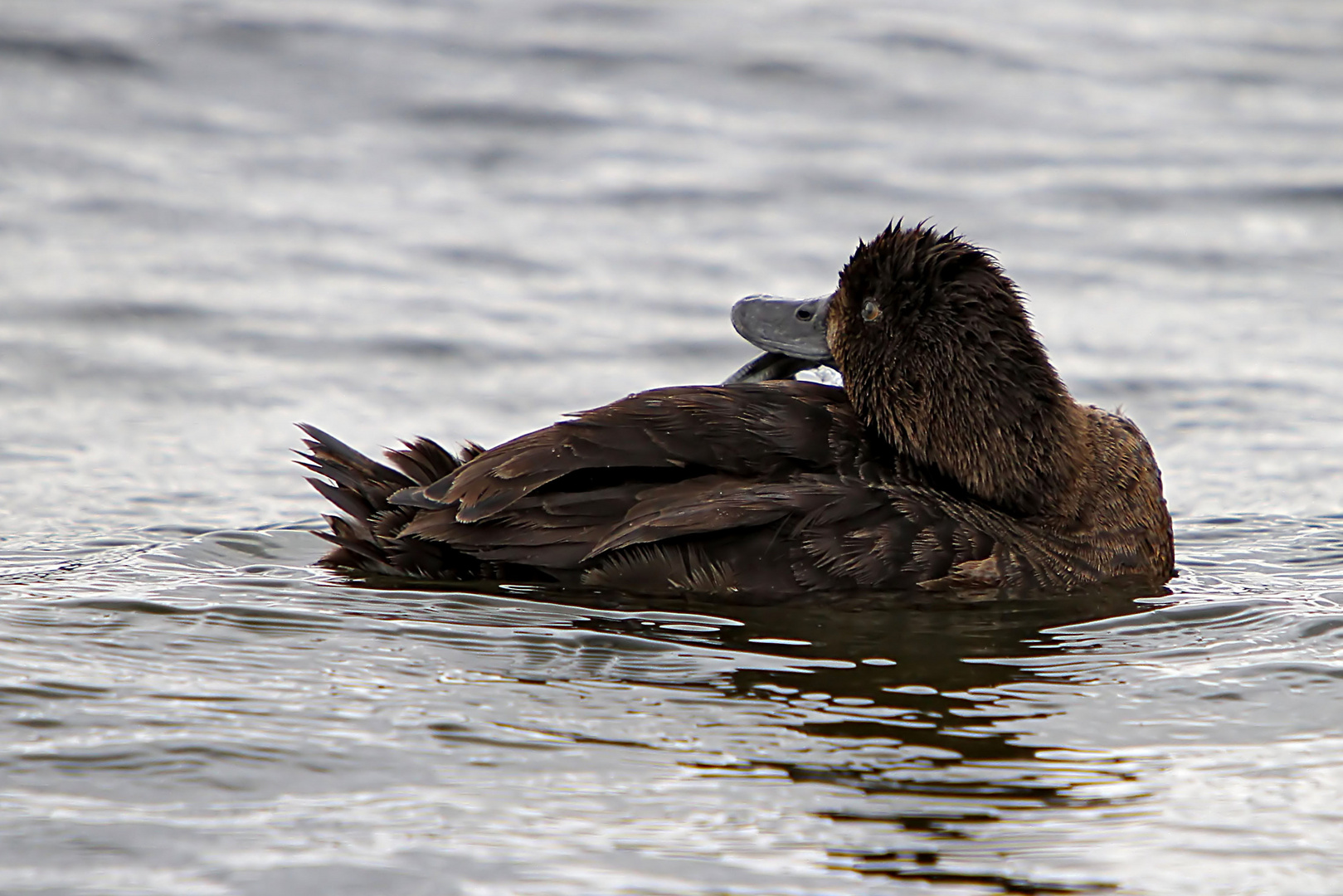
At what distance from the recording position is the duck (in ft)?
16.9

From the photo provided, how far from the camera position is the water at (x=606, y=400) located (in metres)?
3.70

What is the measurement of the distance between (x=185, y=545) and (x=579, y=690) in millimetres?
2217

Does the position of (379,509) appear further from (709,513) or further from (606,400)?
(606,400)

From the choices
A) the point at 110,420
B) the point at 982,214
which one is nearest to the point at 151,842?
the point at 110,420

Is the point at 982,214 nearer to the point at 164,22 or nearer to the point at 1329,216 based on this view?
the point at 1329,216

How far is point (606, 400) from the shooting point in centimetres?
848

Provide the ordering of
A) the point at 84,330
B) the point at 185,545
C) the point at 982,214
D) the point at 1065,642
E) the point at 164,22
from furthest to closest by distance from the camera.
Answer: the point at 164,22 → the point at 982,214 → the point at 84,330 → the point at 185,545 → the point at 1065,642

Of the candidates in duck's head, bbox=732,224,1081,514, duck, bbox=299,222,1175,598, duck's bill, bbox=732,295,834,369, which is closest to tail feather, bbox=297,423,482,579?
duck, bbox=299,222,1175,598

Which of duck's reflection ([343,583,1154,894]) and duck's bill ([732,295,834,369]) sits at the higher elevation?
duck's bill ([732,295,834,369])

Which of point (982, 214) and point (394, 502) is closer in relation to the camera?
point (394, 502)

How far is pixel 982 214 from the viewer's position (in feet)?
35.8

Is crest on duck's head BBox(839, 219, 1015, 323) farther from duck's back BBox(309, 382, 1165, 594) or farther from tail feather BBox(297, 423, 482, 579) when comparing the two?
tail feather BBox(297, 423, 482, 579)

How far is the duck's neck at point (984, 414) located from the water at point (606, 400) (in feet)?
1.35

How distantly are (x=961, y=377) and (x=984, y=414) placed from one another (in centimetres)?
14
